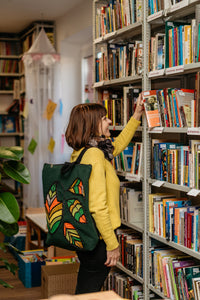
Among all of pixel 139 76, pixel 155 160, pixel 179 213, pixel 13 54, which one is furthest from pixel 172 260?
pixel 13 54

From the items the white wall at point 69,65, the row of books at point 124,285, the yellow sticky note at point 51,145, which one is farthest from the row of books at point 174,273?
the white wall at point 69,65

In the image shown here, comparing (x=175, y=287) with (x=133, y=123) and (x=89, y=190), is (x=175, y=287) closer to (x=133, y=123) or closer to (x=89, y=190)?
(x=89, y=190)

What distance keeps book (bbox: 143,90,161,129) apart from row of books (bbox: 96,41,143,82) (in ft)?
0.69

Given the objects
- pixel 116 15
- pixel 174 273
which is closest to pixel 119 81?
pixel 116 15

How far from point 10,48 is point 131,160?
4.62 m

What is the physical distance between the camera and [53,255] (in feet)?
12.8

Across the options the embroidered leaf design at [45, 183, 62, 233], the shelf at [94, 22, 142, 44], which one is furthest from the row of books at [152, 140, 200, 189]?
the shelf at [94, 22, 142, 44]

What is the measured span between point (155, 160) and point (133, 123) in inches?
10.7

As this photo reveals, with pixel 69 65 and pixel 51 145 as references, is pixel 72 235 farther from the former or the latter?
pixel 69 65

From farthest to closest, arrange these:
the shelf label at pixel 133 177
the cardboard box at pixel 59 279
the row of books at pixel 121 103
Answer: the cardboard box at pixel 59 279 < the row of books at pixel 121 103 < the shelf label at pixel 133 177

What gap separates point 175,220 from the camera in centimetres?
242

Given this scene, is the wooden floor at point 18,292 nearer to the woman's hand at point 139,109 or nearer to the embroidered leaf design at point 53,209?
the embroidered leaf design at point 53,209

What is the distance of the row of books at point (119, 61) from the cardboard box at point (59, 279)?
1.45 metres

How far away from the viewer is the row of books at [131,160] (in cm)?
282
